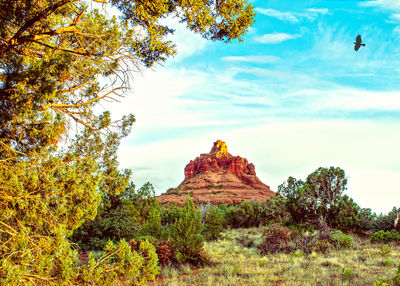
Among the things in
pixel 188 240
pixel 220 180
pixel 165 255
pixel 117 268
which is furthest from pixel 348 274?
pixel 220 180

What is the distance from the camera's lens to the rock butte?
83812 millimetres

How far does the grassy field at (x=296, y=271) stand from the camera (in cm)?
905

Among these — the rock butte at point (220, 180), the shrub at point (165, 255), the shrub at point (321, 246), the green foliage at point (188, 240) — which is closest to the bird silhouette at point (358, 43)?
the green foliage at point (188, 240)

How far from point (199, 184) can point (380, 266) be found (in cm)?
8678

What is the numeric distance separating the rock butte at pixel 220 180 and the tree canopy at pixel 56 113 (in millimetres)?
66421

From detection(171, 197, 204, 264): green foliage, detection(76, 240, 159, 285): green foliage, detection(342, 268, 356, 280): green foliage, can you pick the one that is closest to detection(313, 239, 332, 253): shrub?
detection(342, 268, 356, 280): green foliage

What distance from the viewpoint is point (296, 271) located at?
10180 mm

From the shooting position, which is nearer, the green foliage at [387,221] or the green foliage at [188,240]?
the green foliage at [188,240]

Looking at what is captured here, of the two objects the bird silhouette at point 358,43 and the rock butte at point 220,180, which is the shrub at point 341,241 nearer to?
the bird silhouette at point 358,43

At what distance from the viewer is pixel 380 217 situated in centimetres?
2005

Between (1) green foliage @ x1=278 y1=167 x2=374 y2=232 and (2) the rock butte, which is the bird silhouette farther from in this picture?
(2) the rock butte

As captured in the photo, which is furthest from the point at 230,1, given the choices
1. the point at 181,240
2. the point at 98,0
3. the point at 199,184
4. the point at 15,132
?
the point at 199,184

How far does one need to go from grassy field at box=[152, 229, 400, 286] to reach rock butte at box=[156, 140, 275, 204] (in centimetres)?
6035

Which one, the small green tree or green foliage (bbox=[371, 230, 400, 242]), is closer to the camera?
green foliage (bbox=[371, 230, 400, 242])
